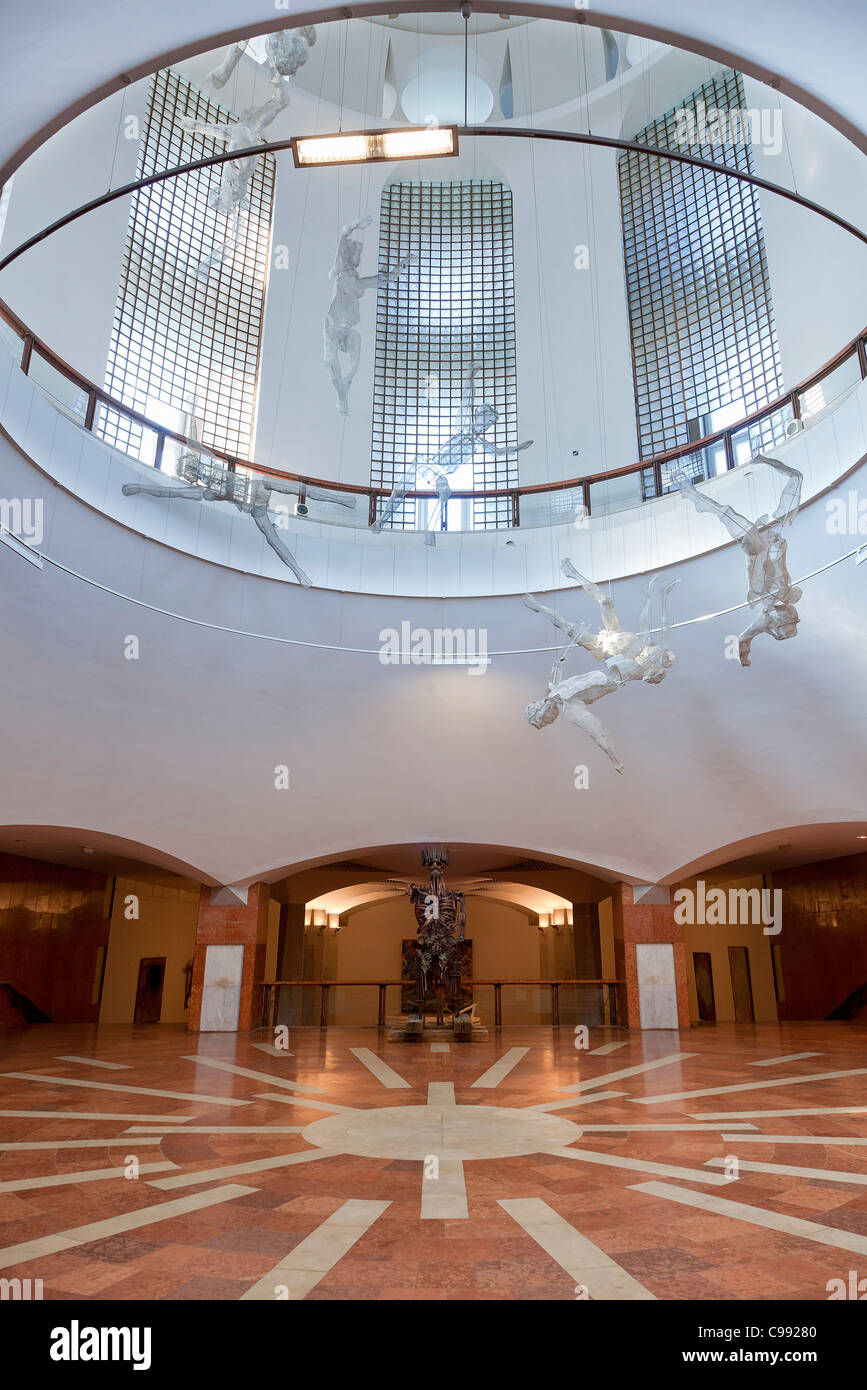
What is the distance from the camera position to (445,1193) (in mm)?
4422

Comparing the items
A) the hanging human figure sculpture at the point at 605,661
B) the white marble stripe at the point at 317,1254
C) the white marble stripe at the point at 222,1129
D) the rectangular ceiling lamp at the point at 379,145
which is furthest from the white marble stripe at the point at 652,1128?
the hanging human figure sculpture at the point at 605,661

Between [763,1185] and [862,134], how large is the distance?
5999 millimetres

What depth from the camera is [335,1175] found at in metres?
4.84

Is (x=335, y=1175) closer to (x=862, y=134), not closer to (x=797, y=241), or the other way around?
(x=862, y=134)

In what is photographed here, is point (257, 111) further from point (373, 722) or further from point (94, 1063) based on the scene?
point (94, 1063)

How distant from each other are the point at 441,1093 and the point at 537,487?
10.7 metres

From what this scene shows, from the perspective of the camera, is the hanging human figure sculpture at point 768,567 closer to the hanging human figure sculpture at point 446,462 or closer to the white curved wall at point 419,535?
the white curved wall at point 419,535

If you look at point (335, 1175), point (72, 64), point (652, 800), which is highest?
point (72, 64)

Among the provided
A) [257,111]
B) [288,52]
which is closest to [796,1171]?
[257,111]

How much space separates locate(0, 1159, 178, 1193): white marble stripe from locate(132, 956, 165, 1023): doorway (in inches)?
630

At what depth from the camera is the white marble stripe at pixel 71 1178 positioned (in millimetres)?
4527

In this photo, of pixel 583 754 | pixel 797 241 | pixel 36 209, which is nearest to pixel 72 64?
pixel 36 209

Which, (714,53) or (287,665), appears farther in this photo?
(287,665)

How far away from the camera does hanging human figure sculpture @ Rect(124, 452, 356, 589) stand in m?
12.8
